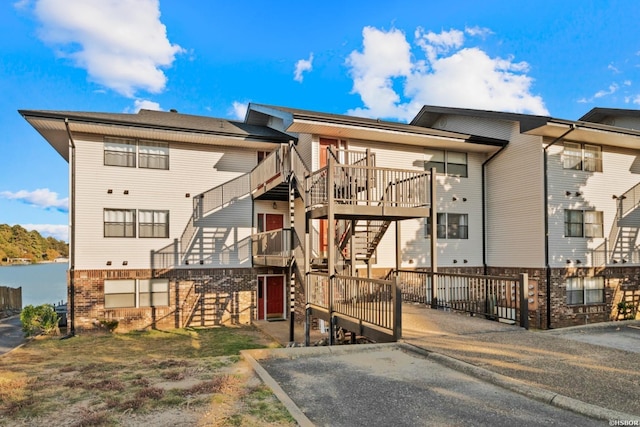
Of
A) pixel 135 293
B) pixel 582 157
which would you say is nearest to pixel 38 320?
pixel 135 293

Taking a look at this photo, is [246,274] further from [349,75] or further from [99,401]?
[349,75]

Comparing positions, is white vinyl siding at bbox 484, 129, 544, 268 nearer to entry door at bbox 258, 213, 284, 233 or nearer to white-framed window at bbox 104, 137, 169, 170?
entry door at bbox 258, 213, 284, 233

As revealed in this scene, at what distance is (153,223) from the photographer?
52.8 ft

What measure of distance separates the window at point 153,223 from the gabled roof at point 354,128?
5750 millimetres

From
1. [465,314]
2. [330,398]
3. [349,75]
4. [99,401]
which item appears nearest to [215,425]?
[330,398]

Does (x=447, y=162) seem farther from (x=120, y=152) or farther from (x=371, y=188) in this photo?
(x=120, y=152)

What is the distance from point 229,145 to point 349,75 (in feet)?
60.5

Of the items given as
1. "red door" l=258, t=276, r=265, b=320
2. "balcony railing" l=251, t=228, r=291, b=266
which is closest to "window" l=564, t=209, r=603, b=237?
"balcony railing" l=251, t=228, r=291, b=266

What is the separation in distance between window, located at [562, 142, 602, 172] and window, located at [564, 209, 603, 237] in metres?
1.78

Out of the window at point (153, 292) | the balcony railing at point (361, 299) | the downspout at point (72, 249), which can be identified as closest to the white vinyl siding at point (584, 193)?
the balcony railing at point (361, 299)

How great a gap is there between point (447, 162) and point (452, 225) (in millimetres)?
2663

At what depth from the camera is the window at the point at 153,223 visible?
15953mm

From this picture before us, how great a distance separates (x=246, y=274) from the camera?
17.1m

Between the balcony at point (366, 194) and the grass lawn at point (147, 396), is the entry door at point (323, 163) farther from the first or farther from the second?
the grass lawn at point (147, 396)
